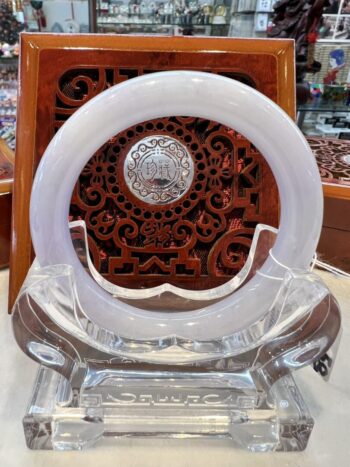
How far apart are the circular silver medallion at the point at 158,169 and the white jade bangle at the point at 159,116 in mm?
153

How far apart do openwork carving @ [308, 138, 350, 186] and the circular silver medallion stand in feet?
0.88

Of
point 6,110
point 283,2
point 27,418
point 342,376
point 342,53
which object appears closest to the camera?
point 27,418

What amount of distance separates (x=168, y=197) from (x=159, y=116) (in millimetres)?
189

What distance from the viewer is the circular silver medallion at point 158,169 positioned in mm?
589

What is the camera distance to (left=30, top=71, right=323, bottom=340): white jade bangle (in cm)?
41

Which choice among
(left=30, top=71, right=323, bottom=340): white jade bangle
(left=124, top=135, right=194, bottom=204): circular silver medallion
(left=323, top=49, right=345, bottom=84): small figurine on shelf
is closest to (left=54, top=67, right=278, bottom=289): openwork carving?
(left=124, top=135, right=194, bottom=204): circular silver medallion

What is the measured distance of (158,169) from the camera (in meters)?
0.59

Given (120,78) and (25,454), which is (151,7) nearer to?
(120,78)

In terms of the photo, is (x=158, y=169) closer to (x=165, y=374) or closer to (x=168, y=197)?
(x=168, y=197)

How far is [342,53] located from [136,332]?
1477 millimetres

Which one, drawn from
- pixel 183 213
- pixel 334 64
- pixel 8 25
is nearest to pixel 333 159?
pixel 183 213

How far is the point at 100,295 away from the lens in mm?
493

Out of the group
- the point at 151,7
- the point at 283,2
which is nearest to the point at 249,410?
the point at 283,2

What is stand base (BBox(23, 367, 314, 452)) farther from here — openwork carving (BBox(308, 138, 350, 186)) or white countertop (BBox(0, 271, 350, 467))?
openwork carving (BBox(308, 138, 350, 186))
